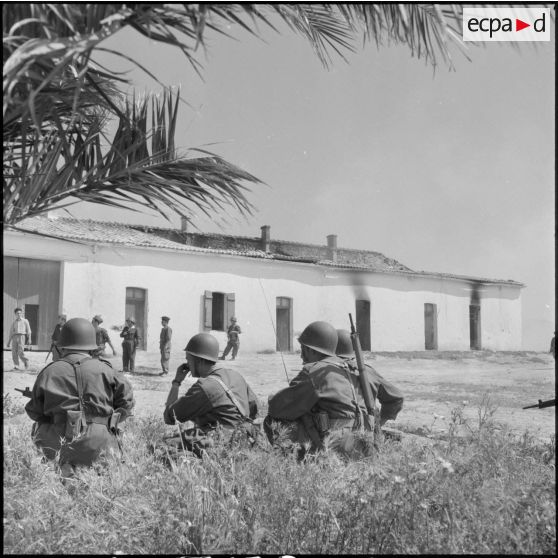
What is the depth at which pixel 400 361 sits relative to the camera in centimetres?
2155

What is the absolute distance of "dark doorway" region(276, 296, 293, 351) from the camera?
2359 cm

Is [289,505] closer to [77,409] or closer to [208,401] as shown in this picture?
[208,401]

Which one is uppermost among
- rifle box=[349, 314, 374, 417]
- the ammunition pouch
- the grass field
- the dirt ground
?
rifle box=[349, 314, 374, 417]

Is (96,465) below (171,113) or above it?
below

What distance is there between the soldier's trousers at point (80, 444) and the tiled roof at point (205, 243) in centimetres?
1081

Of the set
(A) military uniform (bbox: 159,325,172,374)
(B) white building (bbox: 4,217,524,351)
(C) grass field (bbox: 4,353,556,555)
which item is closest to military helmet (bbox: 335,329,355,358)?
(C) grass field (bbox: 4,353,556,555)

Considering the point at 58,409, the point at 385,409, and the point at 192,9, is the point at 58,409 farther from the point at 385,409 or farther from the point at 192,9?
the point at 192,9

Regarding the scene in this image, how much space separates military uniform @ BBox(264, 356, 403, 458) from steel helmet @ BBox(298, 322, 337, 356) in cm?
19

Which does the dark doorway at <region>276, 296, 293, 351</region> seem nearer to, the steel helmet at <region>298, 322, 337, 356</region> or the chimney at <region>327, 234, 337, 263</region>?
the chimney at <region>327, 234, 337, 263</region>

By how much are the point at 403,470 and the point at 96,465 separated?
1824mm

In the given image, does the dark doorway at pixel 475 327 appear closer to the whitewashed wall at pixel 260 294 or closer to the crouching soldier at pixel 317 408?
the whitewashed wall at pixel 260 294

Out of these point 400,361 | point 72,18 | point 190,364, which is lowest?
point 400,361

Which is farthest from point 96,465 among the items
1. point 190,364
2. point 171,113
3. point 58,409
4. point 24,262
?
point 24,262

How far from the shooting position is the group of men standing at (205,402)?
438cm
